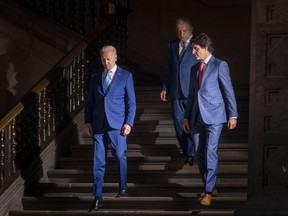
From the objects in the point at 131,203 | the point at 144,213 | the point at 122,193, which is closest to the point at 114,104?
the point at 122,193

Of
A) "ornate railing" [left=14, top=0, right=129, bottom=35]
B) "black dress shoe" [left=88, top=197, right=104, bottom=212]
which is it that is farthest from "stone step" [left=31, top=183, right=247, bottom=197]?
"ornate railing" [left=14, top=0, right=129, bottom=35]

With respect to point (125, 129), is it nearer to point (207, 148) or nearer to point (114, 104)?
point (114, 104)

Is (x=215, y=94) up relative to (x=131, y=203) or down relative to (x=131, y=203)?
up

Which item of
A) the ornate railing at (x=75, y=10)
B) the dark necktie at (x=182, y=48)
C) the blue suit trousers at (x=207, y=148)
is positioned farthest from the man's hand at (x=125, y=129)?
the ornate railing at (x=75, y=10)

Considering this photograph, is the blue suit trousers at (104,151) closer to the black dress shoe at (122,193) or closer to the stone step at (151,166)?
the black dress shoe at (122,193)

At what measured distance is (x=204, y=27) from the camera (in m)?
13.6

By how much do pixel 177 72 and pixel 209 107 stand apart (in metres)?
1.28

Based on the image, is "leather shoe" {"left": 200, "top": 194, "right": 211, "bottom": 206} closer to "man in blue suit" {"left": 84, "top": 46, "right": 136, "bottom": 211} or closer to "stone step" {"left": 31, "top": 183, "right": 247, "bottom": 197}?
"stone step" {"left": 31, "top": 183, "right": 247, "bottom": 197}

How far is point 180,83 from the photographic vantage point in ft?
30.9

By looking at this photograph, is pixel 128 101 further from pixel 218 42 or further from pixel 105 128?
pixel 218 42

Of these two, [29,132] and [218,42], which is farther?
[218,42]

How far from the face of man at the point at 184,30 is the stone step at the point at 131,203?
1.83 metres

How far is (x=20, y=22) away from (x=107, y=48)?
469 centimetres

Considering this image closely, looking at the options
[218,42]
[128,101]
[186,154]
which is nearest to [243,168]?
[186,154]
